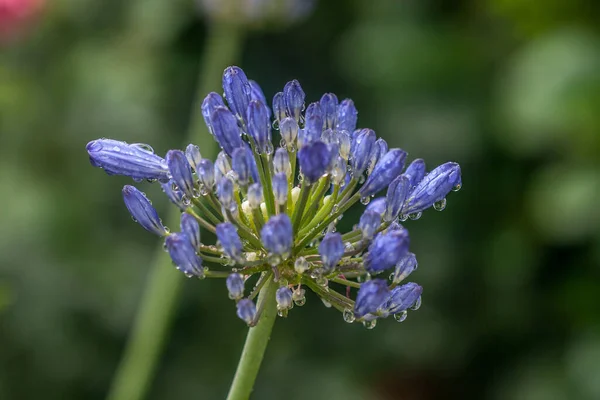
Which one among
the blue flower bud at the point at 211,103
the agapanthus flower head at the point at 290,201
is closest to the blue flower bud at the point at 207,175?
the agapanthus flower head at the point at 290,201

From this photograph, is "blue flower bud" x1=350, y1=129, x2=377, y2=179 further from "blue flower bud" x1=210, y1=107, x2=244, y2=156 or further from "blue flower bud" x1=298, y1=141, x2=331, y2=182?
"blue flower bud" x1=210, y1=107, x2=244, y2=156

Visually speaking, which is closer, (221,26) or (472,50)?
(221,26)

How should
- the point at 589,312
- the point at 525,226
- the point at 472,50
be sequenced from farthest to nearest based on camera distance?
the point at 472,50 < the point at 525,226 < the point at 589,312

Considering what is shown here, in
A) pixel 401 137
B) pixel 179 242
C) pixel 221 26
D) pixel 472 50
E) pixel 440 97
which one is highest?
pixel 472 50

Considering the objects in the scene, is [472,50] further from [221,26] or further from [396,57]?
[221,26]

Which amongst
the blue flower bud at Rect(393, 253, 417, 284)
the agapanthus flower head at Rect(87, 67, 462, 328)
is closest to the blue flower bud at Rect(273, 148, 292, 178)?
the agapanthus flower head at Rect(87, 67, 462, 328)

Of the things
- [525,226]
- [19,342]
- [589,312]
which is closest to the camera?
[19,342]

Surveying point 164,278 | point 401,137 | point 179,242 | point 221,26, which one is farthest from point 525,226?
point 179,242

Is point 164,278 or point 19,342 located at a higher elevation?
point 164,278
